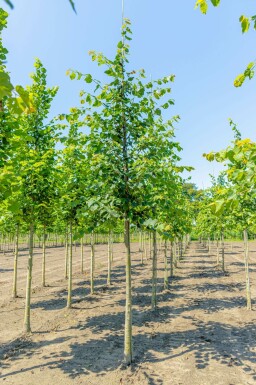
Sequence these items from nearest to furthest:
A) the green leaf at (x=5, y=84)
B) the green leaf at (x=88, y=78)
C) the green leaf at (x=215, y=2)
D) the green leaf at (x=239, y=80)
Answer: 1. the green leaf at (x=5, y=84)
2. the green leaf at (x=215, y=2)
3. the green leaf at (x=239, y=80)
4. the green leaf at (x=88, y=78)

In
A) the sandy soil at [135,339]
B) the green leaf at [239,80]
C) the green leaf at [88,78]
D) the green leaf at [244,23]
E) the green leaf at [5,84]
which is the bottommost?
the sandy soil at [135,339]

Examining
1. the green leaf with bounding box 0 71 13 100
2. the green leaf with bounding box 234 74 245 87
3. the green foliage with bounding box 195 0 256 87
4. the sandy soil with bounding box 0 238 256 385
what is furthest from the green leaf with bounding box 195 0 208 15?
the sandy soil with bounding box 0 238 256 385

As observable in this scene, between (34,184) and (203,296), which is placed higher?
(34,184)

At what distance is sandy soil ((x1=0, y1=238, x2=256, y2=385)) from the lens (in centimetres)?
701

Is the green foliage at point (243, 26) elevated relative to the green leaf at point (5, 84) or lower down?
elevated

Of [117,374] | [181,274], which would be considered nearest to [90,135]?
[117,374]

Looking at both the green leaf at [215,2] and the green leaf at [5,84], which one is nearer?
the green leaf at [5,84]

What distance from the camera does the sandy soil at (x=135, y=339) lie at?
7012 millimetres

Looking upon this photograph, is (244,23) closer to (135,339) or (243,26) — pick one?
(243,26)

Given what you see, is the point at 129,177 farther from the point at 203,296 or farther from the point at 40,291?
the point at 40,291

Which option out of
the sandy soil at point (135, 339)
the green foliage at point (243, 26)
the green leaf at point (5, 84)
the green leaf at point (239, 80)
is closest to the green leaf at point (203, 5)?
the green foliage at point (243, 26)

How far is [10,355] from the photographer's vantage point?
27.1ft

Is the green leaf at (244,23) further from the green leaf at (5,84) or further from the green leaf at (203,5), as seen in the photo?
the green leaf at (5,84)

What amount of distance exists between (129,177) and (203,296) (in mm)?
9964
